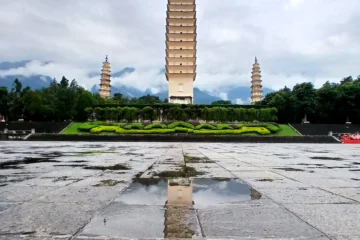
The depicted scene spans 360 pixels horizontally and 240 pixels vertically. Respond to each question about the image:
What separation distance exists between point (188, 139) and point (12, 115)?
3777 centimetres

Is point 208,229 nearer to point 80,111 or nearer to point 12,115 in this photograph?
point 80,111

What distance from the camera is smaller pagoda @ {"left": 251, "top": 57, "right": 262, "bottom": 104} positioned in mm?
78188

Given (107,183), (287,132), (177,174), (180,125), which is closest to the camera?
(107,183)

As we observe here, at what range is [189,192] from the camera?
12.2ft

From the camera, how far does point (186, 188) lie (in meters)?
3.99

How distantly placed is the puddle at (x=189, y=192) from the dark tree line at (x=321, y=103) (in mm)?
49249

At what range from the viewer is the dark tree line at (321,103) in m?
48.5

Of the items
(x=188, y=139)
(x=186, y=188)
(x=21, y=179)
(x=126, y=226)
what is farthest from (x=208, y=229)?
(x=188, y=139)

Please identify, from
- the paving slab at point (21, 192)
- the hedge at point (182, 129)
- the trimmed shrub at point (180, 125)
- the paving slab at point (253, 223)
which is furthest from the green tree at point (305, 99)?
the paving slab at point (253, 223)

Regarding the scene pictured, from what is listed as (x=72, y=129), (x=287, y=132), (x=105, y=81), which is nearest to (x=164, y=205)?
(x=287, y=132)

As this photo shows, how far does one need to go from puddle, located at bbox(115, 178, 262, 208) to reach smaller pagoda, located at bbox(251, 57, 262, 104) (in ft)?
246

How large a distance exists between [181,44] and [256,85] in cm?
2642

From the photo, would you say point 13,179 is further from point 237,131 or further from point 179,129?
point 237,131

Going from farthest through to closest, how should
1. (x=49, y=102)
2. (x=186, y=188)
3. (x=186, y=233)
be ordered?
(x=49, y=102) → (x=186, y=188) → (x=186, y=233)
